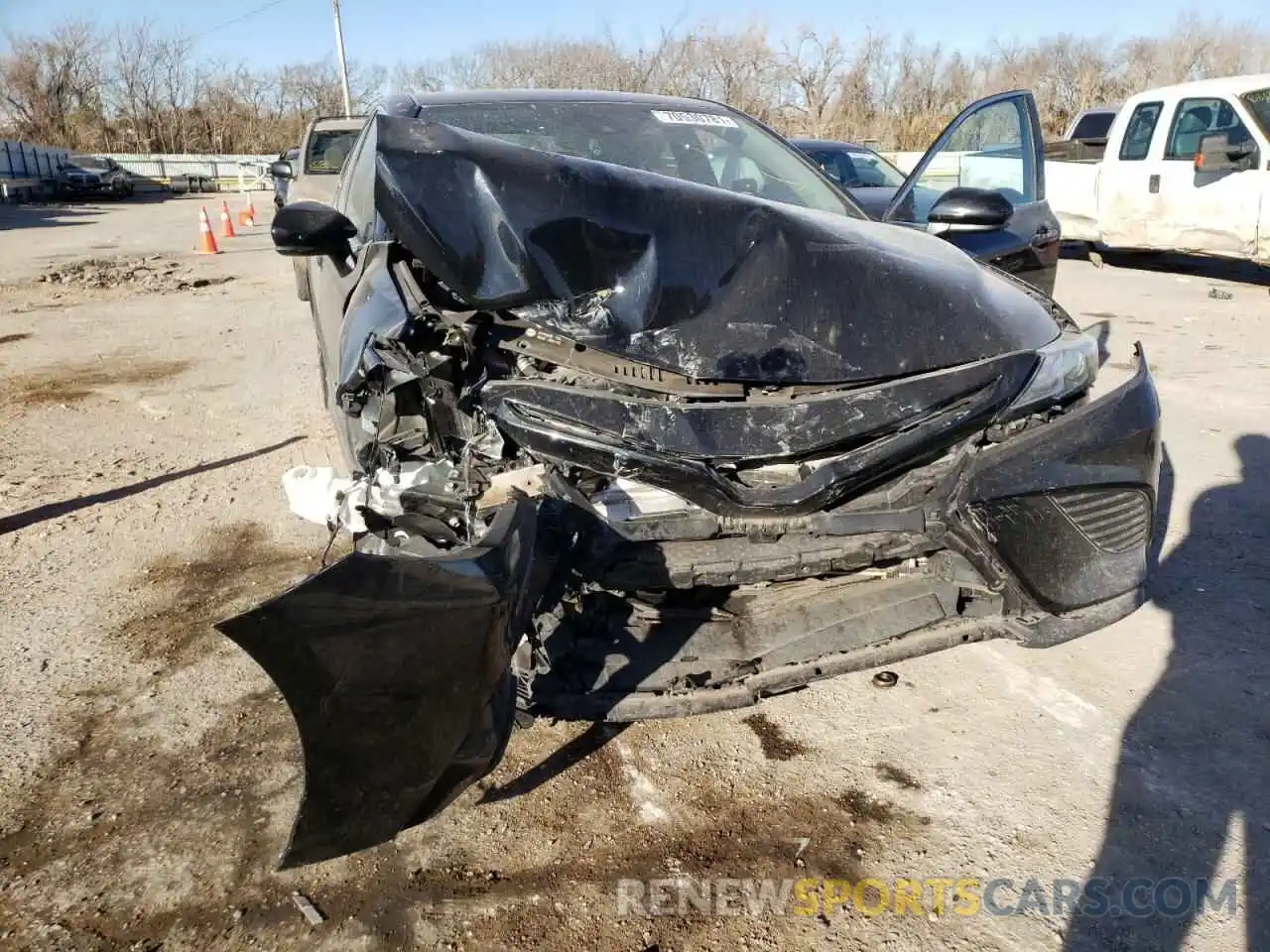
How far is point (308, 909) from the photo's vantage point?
6.84 feet

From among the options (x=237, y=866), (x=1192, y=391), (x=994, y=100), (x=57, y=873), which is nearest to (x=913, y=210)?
(x=994, y=100)

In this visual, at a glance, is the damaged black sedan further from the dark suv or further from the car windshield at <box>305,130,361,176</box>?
the dark suv

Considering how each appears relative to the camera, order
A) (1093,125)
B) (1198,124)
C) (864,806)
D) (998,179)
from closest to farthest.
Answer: (864,806)
(998,179)
(1198,124)
(1093,125)

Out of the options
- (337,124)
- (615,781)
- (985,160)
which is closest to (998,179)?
(985,160)

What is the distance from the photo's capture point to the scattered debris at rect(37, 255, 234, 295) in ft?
37.3

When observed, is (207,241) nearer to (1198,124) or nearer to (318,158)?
(318,158)

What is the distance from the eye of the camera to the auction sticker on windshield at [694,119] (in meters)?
3.89

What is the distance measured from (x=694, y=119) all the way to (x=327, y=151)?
7868 millimetres

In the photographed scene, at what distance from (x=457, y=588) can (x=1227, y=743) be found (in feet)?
7.38

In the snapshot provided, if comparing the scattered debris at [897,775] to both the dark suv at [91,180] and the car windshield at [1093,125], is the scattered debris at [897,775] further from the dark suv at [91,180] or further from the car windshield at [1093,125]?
the dark suv at [91,180]

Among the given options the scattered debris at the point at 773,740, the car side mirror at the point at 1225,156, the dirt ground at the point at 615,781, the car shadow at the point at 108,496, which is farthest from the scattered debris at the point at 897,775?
the car side mirror at the point at 1225,156

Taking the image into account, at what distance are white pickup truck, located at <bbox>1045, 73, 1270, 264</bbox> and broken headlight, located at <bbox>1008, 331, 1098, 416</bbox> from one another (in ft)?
23.0


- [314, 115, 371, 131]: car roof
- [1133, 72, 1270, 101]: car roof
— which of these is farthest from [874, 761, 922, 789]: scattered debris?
[314, 115, 371, 131]: car roof

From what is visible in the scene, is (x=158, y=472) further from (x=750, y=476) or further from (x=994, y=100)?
(x=994, y=100)
